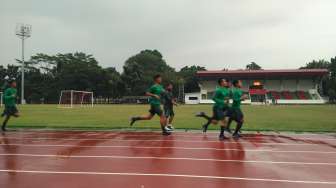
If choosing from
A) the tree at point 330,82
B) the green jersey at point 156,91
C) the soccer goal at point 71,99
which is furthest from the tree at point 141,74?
the green jersey at point 156,91

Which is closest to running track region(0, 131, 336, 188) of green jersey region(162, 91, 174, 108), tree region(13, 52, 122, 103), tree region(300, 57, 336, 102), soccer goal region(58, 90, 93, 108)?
green jersey region(162, 91, 174, 108)

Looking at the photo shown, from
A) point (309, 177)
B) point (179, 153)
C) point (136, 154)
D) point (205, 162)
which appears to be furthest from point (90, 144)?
point (309, 177)

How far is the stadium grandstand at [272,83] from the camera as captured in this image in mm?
75375

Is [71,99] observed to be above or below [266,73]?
below

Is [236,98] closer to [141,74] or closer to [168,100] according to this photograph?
[168,100]

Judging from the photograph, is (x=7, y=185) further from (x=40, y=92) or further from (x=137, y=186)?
(x=40, y=92)

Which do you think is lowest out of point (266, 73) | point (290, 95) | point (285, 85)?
point (290, 95)

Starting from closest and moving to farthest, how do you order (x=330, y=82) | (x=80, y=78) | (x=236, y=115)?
(x=236, y=115) → (x=80, y=78) → (x=330, y=82)

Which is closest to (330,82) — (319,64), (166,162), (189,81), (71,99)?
(319,64)

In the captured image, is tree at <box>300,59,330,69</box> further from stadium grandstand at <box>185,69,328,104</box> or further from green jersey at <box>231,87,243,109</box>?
green jersey at <box>231,87,243,109</box>

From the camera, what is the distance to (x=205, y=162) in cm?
686

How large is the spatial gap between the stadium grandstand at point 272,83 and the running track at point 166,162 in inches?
2570

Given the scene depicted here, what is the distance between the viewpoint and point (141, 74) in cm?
8112

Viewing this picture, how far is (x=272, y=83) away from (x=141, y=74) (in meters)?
28.4
